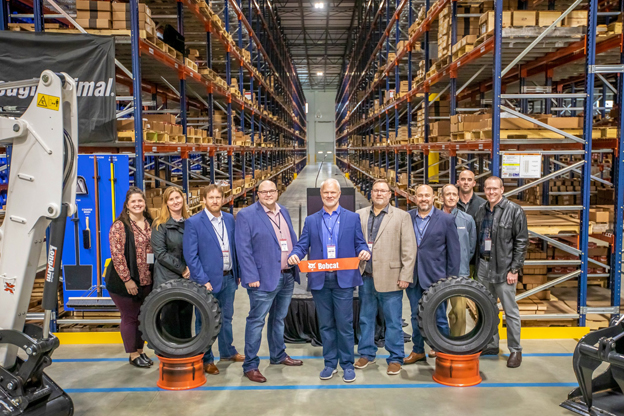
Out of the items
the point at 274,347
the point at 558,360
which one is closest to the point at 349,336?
the point at 274,347

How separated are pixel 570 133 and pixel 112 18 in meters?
6.18

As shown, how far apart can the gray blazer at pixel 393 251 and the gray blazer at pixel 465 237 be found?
32.7 inches

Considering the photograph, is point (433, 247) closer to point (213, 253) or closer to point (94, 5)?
point (213, 253)

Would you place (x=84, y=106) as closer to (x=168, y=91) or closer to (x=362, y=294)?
(x=362, y=294)

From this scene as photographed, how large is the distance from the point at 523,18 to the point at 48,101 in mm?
5569

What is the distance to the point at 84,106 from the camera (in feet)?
20.6

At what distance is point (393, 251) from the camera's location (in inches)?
211

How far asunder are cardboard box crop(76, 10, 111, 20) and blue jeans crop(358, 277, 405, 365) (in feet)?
15.5

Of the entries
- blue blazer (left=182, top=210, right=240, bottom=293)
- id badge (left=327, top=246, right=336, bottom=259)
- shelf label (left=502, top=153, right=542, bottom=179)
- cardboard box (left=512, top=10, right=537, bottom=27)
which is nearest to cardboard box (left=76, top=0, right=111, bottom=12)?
blue blazer (left=182, top=210, right=240, bottom=293)

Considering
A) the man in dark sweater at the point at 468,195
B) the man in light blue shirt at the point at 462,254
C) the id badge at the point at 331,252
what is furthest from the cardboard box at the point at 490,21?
the id badge at the point at 331,252

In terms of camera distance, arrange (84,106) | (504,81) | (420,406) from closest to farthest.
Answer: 1. (420,406)
2. (84,106)
3. (504,81)

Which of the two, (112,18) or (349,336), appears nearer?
(349,336)

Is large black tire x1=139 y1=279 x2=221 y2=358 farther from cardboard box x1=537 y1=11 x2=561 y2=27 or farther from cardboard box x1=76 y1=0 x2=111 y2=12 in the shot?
cardboard box x1=537 y1=11 x2=561 y2=27

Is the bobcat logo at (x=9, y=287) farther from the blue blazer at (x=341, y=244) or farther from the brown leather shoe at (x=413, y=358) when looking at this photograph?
the brown leather shoe at (x=413, y=358)
